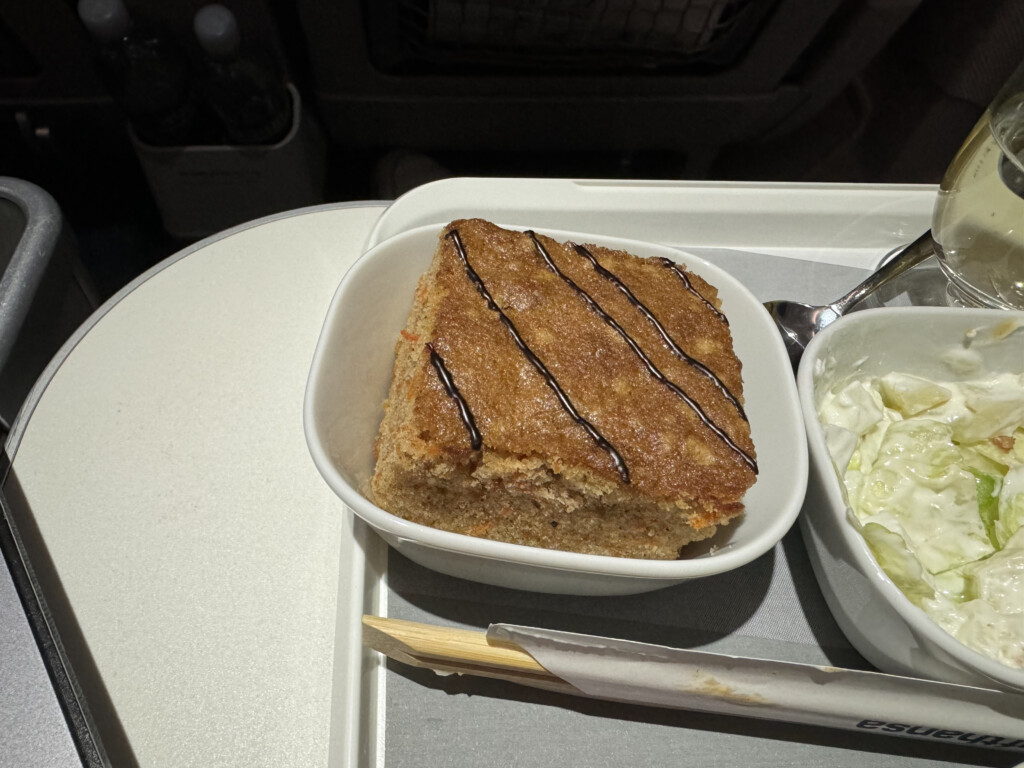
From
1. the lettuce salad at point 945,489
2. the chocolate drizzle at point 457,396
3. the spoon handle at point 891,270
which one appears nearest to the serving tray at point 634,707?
the lettuce salad at point 945,489

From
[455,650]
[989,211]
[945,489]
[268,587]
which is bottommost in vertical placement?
[268,587]

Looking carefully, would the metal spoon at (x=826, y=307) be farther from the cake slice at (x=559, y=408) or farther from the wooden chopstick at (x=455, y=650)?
the wooden chopstick at (x=455, y=650)

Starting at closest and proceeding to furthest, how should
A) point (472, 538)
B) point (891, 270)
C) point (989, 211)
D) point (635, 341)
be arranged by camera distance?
point (472, 538) < point (635, 341) < point (989, 211) < point (891, 270)

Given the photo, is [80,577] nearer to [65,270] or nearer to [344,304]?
[344,304]

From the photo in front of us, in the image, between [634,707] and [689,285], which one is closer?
[634,707]

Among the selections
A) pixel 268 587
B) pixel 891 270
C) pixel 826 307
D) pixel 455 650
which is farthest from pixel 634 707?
pixel 891 270

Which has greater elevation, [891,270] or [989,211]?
[989,211]

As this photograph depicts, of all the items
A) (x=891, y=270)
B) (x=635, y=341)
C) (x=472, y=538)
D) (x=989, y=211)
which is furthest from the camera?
(x=891, y=270)

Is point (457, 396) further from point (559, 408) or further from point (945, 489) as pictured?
point (945, 489)
